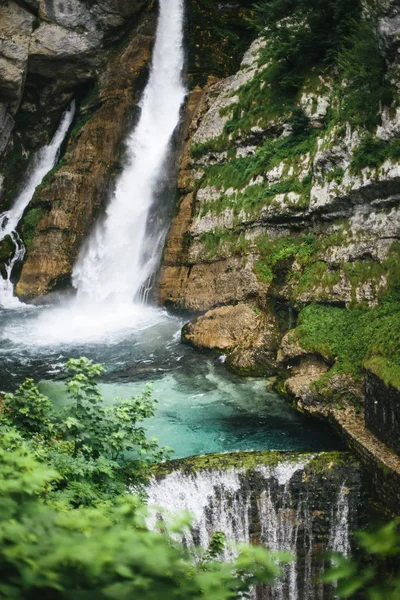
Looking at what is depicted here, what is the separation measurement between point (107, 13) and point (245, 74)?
8142 millimetres

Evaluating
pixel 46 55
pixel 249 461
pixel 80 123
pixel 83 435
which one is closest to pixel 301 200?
pixel 249 461

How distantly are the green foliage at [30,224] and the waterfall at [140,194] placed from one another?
2528 millimetres

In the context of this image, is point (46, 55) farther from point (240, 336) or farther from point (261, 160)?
point (240, 336)

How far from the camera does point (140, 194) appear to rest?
65.8ft

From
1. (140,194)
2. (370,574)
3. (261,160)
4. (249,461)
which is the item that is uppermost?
(261,160)

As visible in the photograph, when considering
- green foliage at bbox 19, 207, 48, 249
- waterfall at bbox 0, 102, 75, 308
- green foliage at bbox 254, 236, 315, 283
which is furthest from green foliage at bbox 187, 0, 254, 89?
green foliage at bbox 254, 236, 315, 283

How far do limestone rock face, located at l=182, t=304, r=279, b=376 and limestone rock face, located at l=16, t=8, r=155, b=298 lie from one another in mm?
7660

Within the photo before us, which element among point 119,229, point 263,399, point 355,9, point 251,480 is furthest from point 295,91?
point 251,480

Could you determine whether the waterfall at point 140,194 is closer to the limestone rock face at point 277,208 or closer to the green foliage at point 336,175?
the limestone rock face at point 277,208

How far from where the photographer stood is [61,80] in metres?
22.6

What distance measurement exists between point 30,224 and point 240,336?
11920 mm

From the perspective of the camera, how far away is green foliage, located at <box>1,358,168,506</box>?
194 inches

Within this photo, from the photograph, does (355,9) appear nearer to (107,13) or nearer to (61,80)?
(107,13)

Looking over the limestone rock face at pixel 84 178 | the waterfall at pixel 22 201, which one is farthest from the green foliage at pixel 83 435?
the waterfall at pixel 22 201
